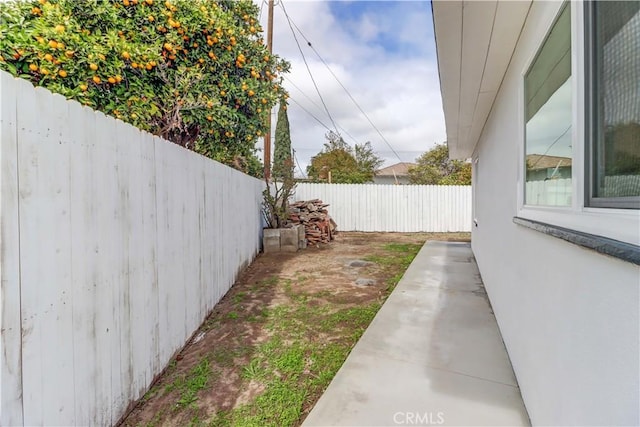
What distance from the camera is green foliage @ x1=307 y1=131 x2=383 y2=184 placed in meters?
21.6

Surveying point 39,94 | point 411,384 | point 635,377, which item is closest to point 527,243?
point 411,384

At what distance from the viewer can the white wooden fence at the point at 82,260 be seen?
1202mm

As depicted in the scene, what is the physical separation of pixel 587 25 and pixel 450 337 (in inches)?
99.8

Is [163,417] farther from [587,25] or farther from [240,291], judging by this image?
[587,25]

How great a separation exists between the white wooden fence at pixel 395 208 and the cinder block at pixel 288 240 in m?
4.67

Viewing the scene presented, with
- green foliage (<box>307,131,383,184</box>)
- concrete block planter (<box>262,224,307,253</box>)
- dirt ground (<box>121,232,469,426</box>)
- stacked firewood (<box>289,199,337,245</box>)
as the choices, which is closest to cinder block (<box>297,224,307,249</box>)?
concrete block planter (<box>262,224,307,253</box>)

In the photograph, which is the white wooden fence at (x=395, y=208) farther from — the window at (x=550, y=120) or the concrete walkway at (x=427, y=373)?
the window at (x=550, y=120)

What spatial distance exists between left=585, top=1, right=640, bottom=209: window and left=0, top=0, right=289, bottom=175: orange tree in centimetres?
300

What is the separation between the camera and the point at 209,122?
12.3ft

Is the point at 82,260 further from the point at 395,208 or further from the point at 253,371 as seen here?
the point at 395,208

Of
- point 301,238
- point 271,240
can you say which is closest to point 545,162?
point 271,240

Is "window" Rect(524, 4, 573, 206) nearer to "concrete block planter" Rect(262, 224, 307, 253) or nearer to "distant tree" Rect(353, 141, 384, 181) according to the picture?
"concrete block planter" Rect(262, 224, 307, 253)

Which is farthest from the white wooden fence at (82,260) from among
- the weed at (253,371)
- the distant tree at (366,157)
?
the distant tree at (366,157)

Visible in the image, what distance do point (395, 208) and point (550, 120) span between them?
10.3 metres
